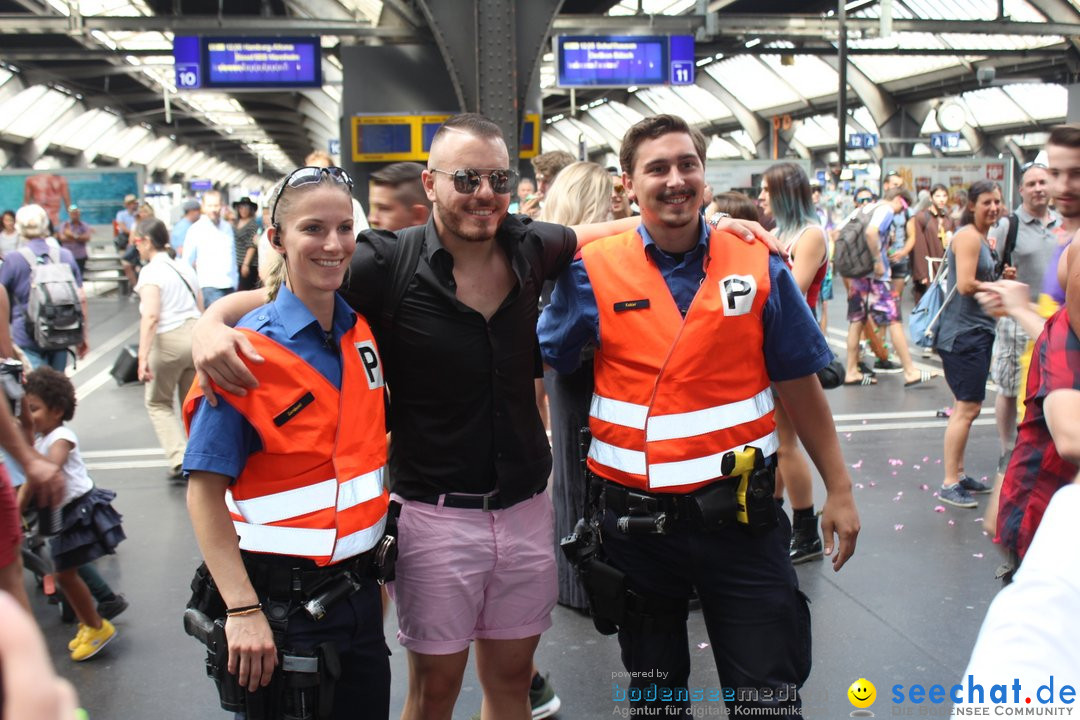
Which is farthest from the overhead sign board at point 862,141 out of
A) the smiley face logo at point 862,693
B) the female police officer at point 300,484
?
the female police officer at point 300,484

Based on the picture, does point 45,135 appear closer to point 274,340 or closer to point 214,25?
point 214,25

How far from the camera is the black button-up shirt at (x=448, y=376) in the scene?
2.67 metres

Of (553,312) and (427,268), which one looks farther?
(553,312)

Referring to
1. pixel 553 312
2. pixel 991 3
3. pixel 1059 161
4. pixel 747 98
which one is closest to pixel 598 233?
pixel 553 312

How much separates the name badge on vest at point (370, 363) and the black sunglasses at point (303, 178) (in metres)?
0.37

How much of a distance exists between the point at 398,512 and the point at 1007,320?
4181 mm

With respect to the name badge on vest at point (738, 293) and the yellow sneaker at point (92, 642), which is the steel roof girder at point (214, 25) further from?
the name badge on vest at point (738, 293)

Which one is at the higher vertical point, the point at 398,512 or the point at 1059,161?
the point at 1059,161

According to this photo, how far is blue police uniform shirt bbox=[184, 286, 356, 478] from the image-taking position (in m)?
2.22

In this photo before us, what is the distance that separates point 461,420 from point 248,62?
48.9 ft

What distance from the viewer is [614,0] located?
20688 mm

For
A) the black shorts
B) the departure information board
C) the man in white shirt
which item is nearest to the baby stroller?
the black shorts

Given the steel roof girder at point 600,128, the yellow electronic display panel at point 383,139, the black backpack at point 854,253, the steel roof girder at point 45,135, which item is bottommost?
the black backpack at point 854,253

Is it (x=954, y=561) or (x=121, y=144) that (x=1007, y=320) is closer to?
(x=954, y=561)
